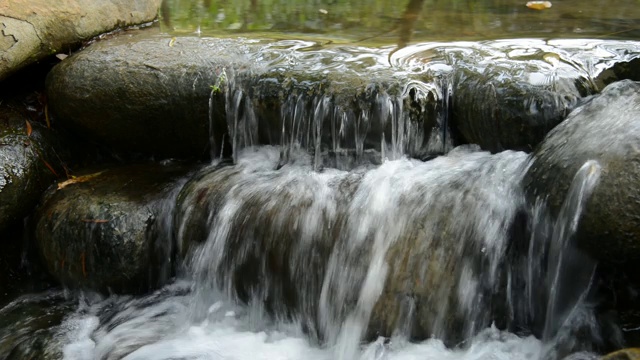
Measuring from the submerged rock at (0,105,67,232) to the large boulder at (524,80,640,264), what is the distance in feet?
9.87

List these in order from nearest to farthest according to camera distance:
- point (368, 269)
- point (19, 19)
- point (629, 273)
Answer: point (629, 273), point (368, 269), point (19, 19)

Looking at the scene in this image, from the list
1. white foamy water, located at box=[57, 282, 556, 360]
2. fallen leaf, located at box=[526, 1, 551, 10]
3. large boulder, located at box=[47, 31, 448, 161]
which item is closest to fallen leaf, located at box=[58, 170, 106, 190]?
large boulder, located at box=[47, 31, 448, 161]

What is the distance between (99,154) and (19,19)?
1009mm

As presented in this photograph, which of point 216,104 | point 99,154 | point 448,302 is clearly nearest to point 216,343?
point 448,302

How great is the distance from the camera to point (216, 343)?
11.1ft

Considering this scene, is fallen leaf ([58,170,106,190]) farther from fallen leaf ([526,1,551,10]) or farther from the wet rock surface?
fallen leaf ([526,1,551,10])

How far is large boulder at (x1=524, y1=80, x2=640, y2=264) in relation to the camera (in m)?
2.54

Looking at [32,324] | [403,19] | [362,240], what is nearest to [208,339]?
[362,240]


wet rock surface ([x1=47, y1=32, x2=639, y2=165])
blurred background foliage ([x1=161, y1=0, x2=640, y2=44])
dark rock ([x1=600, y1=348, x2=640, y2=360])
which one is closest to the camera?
dark rock ([x1=600, y1=348, x2=640, y2=360])

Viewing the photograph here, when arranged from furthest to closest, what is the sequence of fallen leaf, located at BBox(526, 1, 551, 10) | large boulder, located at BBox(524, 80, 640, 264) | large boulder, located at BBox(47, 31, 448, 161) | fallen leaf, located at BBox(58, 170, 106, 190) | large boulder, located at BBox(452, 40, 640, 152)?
1. fallen leaf, located at BBox(526, 1, 551, 10)
2. fallen leaf, located at BBox(58, 170, 106, 190)
3. large boulder, located at BBox(47, 31, 448, 161)
4. large boulder, located at BBox(452, 40, 640, 152)
5. large boulder, located at BBox(524, 80, 640, 264)

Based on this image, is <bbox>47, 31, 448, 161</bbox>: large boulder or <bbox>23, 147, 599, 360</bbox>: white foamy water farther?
<bbox>47, 31, 448, 161</bbox>: large boulder

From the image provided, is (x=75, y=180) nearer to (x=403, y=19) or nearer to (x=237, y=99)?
(x=237, y=99)

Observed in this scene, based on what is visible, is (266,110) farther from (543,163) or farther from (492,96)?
(543,163)

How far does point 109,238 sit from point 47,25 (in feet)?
5.35
